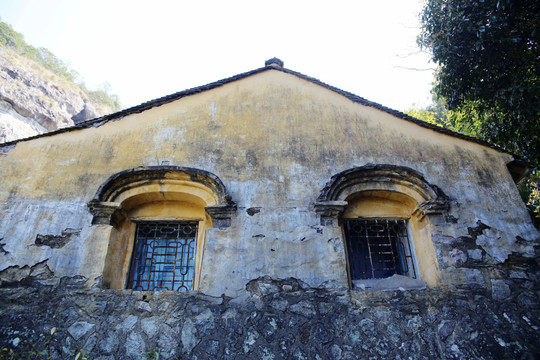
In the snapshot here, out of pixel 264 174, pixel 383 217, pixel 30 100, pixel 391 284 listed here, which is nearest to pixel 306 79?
pixel 264 174

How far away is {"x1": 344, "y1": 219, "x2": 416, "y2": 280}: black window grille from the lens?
19.9ft

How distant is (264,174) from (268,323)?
7.54 feet

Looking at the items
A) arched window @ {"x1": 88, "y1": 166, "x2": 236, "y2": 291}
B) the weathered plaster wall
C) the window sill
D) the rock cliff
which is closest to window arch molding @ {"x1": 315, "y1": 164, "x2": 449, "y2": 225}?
the weathered plaster wall

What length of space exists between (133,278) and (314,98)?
441cm

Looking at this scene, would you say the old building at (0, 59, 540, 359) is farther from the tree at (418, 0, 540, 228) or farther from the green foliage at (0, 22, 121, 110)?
the green foliage at (0, 22, 121, 110)

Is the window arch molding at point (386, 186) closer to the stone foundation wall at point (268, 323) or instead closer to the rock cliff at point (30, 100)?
the stone foundation wall at point (268, 323)

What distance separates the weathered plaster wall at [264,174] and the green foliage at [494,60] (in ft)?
5.26

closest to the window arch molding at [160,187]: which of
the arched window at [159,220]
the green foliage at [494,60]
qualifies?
the arched window at [159,220]

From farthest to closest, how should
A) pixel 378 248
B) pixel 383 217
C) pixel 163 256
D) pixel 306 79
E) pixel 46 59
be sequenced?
pixel 46 59, pixel 306 79, pixel 383 217, pixel 378 248, pixel 163 256

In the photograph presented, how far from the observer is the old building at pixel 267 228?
5031mm

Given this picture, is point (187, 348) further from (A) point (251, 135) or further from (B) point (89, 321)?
(A) point (251, 135)

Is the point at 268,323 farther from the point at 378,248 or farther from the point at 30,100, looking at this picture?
the point at 30,100

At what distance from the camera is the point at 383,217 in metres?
6.41

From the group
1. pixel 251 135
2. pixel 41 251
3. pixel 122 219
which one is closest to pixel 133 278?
pixel 122 219
